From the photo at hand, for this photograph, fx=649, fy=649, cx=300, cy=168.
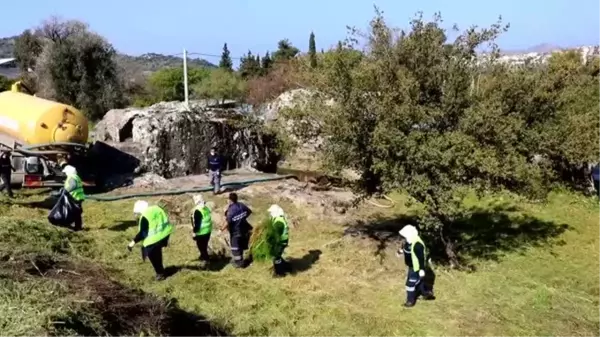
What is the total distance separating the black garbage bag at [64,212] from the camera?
14.4 metres

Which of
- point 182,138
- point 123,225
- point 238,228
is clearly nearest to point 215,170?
point 123,225

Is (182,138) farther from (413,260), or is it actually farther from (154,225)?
(413,260)

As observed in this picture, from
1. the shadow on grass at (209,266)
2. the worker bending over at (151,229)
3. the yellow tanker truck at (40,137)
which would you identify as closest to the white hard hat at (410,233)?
the shadow on grass at (209,266)

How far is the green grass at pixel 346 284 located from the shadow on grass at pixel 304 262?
0.06m

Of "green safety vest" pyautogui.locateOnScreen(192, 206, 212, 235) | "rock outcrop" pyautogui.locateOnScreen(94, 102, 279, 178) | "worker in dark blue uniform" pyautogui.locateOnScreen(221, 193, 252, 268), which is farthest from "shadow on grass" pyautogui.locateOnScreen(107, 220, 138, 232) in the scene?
"rock outcrop" pyautogui.locateOnScreen(94, 102, 279, 178)

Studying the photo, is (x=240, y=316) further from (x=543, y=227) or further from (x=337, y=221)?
(x=543, y=227)

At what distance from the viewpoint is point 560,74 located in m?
15.5

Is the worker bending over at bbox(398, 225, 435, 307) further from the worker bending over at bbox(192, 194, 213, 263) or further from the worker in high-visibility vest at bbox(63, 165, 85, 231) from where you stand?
the worker in high-visibility vest at bbox(63, 165, 85, 231)

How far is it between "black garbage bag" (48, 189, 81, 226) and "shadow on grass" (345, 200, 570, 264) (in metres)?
6.43

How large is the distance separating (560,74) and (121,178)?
13.3m

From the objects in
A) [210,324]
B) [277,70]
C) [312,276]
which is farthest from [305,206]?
[277,70]

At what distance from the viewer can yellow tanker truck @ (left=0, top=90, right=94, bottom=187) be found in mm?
17484

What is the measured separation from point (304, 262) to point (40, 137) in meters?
8.86

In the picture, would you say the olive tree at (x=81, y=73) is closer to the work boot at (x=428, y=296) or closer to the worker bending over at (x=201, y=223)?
the worker bending over at (x=201, y=223)
